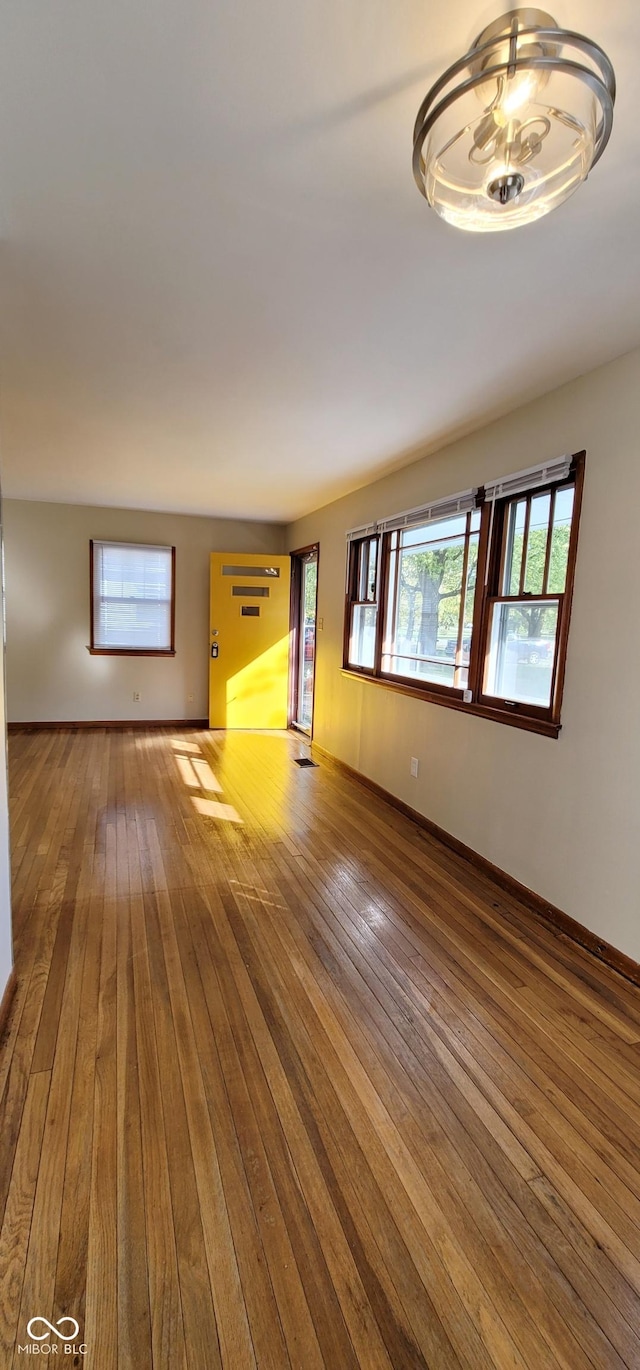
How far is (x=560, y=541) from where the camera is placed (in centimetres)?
255

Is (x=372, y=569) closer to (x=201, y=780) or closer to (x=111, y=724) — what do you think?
(x=201, y=780)

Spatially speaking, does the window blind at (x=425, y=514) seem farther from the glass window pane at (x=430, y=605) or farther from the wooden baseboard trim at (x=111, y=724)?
the wooden baseboard trim at (x=111, y=724)

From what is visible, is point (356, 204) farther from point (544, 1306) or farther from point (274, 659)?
point (274, 659)

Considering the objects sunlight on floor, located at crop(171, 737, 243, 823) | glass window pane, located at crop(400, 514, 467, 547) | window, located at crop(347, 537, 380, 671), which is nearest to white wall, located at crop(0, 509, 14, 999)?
sunlight on floor, located at crop(171, 737, 243, 823)

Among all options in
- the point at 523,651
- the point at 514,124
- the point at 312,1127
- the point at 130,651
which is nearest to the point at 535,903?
the point at 523,651

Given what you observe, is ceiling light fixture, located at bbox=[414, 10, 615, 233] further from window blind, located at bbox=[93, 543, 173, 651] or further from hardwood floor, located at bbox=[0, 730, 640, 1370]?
window blind, located at bbox=[93, 543, 173, 651]

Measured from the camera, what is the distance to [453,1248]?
121 centimetres

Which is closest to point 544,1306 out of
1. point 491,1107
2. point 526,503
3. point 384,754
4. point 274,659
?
point 491,1107

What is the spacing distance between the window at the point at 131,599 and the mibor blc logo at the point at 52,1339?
550 centimetres

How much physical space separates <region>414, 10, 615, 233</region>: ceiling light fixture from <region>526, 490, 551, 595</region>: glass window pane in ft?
5.44

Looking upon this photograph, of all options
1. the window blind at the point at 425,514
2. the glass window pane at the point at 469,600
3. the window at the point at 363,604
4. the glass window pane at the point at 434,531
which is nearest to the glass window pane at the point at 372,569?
the window at the point at 363,604

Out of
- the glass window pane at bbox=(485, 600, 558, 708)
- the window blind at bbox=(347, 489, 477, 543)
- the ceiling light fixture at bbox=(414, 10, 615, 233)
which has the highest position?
the ceiling light fixture at bbox=(414, 10, 615, 233)

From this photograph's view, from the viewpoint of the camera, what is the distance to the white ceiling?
1.03m

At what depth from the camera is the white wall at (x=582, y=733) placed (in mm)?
2174
